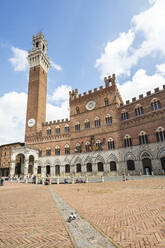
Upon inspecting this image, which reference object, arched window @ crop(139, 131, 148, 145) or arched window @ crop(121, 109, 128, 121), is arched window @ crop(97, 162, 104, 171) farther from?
arched window @ crop(121, 109, 128, 121)

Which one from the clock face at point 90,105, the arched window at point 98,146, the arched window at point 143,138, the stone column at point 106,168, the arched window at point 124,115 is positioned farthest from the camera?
the clock face at point 90,105

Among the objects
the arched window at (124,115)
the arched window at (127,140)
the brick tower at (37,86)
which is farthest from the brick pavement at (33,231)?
the brick tower at (37,86)

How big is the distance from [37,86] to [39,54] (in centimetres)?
1118

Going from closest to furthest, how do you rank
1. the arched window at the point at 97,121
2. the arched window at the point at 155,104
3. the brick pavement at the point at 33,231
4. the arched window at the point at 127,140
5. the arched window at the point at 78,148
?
the brick pavement at the point at 33,231, the arched window at the point at 155,104, the arched window at the point at 127,140, the arched window at the point at 97,121, the arched window at the point at 78,148

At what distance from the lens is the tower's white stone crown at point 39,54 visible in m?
44.7

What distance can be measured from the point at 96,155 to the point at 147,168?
395 inches

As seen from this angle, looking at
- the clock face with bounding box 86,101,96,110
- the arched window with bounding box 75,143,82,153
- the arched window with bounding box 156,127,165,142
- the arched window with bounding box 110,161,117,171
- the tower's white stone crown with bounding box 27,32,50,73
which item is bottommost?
the arched window with bounding box 110,161,117,171

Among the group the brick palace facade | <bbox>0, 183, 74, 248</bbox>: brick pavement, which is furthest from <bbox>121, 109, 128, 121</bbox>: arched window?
<bbox>0, 183, 74, 248</bbox>: brick pavement

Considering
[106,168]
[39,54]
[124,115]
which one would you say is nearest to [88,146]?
[106,168]

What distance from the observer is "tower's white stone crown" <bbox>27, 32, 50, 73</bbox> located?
44.7 meters

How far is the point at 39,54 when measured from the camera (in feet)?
147

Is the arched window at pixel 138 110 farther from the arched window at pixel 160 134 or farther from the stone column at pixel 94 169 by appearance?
the stone column at pixel 94 169

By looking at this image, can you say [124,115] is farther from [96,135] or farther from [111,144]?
[96,135]

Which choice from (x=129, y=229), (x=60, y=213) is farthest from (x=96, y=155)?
(x=129, y=229)
